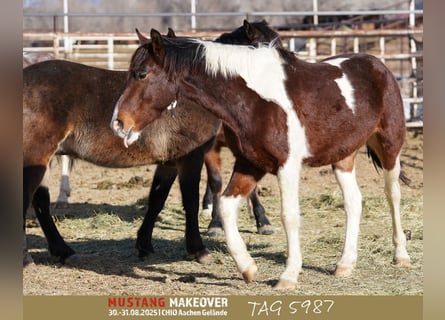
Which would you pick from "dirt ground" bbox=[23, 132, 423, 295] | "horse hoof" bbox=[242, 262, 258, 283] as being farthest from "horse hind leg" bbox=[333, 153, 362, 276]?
"horse hoof" bbox=[242, 262, 258, 283]

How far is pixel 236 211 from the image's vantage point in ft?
17.2

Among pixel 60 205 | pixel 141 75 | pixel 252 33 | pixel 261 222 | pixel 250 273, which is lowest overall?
pixel 60 205

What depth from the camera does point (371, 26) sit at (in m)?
21.7

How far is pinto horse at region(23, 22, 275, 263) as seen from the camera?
5.76m

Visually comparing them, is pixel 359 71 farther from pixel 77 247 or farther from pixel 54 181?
pixel 54 181

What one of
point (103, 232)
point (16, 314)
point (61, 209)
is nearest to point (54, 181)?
point (61, 209)

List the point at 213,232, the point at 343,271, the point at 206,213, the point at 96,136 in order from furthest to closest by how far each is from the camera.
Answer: the point at 206,213 → the point at 213,232 → the point at 96,136 → the point at 343,271

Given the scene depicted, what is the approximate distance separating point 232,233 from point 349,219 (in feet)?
3.73

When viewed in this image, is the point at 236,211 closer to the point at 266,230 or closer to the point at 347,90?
the point at 347,90

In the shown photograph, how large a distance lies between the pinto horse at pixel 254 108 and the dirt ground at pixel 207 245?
59cm

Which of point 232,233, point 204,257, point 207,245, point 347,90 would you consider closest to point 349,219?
point 347,90

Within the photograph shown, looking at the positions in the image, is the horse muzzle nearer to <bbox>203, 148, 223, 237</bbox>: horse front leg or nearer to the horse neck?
the horse neck

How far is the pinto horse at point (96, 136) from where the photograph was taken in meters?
5.76

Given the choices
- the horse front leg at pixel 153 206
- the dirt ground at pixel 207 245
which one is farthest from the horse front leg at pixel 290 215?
the horse front leg at pixel 153 206
